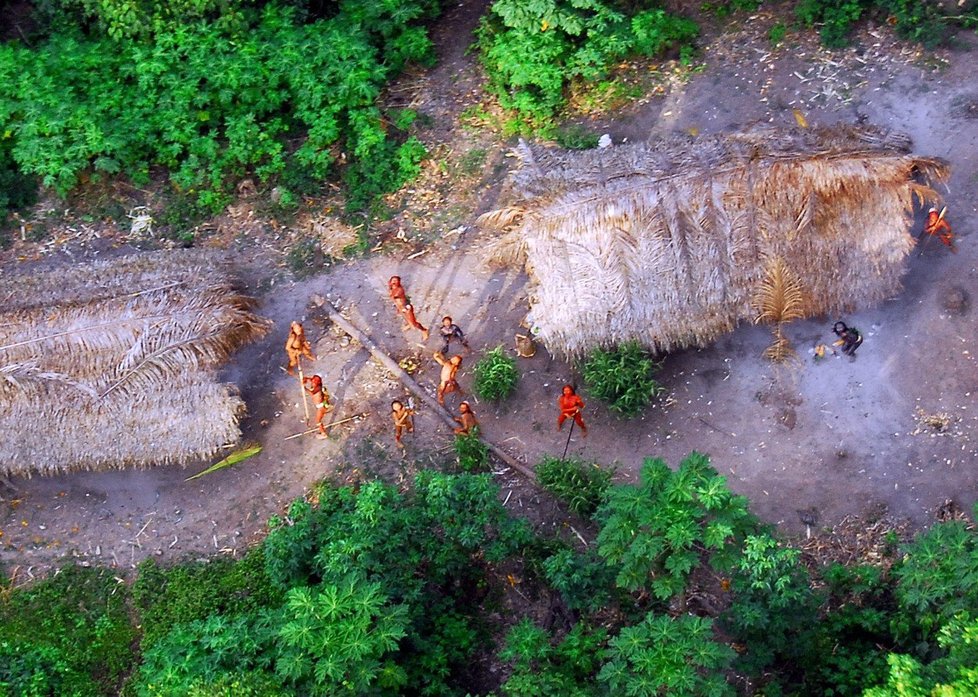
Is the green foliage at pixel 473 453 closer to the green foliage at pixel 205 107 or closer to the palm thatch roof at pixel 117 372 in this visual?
the palm thatch roof at pixel 117 372

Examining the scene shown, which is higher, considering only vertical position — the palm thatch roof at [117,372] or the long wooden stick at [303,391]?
the palm thatch roof at [117,372]

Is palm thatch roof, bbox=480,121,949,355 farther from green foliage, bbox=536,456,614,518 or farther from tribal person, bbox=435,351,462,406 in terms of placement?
green foliage, bbox=536,456,614,518

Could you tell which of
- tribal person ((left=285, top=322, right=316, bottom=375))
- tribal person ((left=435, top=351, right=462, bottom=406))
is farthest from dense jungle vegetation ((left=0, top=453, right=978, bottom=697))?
tribal person ((left=285, top=322, right=316, bottom=375))

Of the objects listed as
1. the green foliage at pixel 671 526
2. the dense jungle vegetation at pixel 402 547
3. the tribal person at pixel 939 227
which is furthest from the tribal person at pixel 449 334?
the tribal person at pixel 939 227

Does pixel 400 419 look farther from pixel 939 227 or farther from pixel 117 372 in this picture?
pixel 939 227

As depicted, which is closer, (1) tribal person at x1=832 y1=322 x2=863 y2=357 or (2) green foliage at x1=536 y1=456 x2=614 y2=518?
(2) green foliage at x1=536 y1=456 x2=614 y2=518

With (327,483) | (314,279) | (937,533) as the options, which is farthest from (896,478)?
(314,279)
